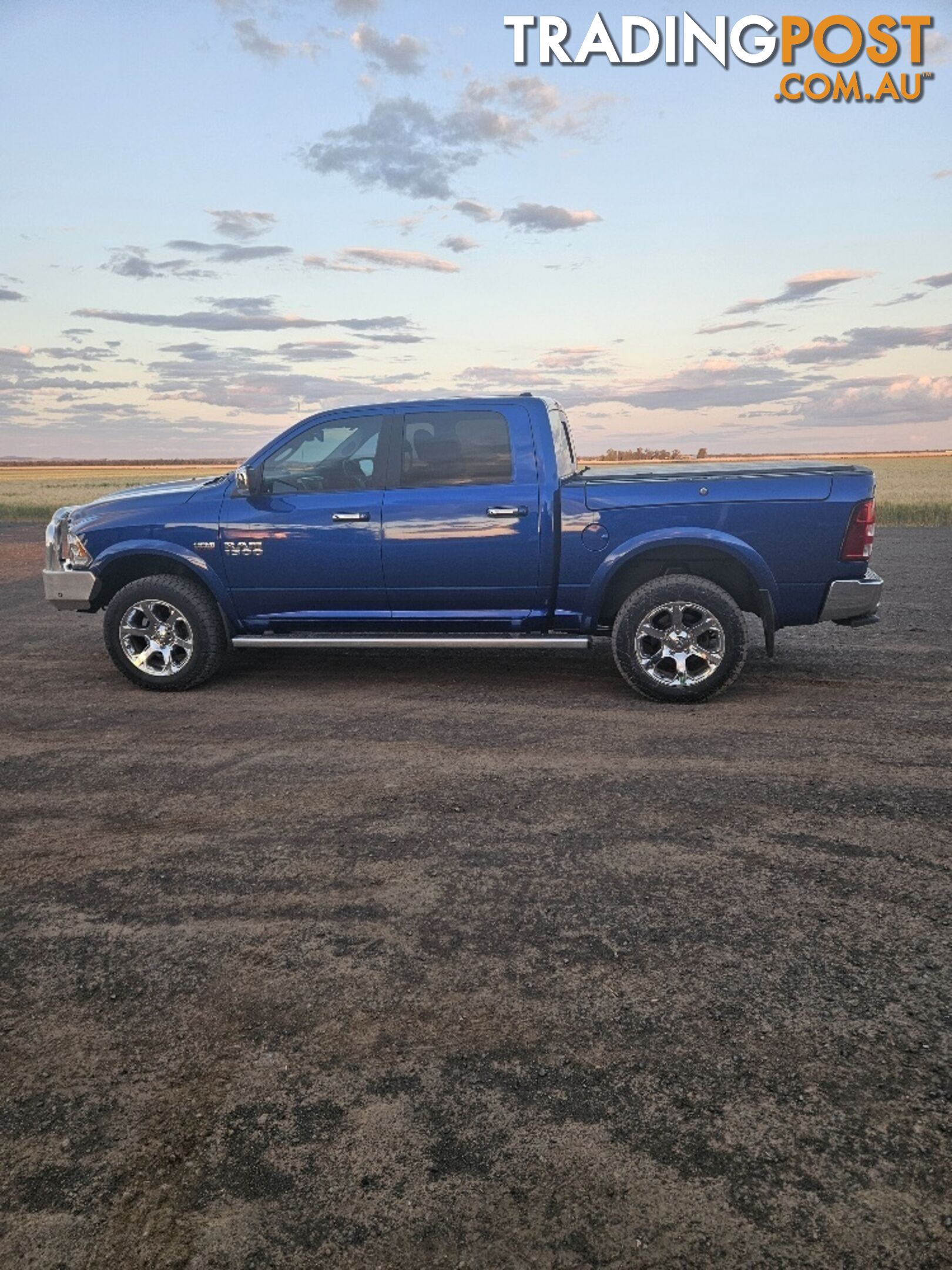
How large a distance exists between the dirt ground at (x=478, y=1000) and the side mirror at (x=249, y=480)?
205 centimetres

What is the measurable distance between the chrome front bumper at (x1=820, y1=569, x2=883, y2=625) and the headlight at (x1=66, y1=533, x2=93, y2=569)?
5.30 m

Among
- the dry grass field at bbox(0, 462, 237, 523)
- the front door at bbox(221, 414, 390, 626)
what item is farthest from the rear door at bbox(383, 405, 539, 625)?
the dry grass field at bbox(0, 462, 237, 523)

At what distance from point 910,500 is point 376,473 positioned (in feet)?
79.6

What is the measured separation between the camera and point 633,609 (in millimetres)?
6066

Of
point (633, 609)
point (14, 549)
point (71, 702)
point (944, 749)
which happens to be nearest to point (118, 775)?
point (71, 702)

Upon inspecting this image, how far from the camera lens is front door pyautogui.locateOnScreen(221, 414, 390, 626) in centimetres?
648

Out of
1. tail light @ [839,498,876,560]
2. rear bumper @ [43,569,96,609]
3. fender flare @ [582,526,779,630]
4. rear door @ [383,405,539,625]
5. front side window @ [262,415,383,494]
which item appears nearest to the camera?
tail light @ [839,498,876,560]

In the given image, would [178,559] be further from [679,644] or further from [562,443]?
[679,644]

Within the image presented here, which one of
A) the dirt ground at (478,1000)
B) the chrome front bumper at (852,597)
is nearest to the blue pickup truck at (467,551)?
the chrome front bumper at (852,597)

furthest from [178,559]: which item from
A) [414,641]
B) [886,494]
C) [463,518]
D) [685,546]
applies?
[886,494]

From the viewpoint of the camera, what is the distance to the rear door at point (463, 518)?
6.31 metres

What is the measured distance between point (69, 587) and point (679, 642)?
14.8ft

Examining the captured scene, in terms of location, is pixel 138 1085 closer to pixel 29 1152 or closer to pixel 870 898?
pixel 29 1152

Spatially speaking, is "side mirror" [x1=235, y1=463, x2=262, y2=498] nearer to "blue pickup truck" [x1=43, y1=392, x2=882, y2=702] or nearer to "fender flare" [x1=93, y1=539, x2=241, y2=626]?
"blue pickup truck" [x1=43, y1=392, x2=882, y2=702]
